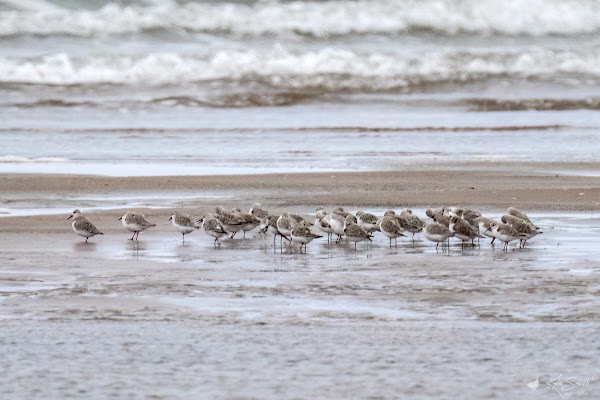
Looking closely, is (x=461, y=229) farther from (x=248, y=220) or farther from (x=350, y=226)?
(x=248, y=220)

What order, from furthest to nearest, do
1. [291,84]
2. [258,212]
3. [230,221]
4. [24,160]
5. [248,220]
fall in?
[291,84] → [24,160] → [258,212] → [248,220] → [230,221]

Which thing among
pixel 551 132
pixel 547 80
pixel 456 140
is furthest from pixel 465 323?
pixel 547 80

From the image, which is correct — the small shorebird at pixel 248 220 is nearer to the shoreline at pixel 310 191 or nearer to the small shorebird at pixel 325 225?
the small shorebird at pixel 325 225

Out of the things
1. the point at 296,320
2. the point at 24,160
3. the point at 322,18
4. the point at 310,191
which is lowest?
the point at 296,320

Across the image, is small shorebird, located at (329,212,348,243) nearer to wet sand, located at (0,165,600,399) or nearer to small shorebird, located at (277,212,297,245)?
wet sand, located at (0,165,600,399)

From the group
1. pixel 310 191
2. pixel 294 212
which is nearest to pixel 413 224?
pixel 294 212

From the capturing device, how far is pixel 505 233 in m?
11.0

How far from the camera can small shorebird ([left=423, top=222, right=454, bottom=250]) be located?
1120 cm

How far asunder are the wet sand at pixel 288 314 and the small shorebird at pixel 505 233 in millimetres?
175

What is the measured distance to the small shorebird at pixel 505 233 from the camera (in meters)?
11.0

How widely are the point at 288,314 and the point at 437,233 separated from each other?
3.64 m

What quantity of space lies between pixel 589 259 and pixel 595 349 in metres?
3.43

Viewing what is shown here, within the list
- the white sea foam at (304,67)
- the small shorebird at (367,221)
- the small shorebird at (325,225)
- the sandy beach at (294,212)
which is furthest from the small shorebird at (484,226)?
the white sea foam at (304,67)

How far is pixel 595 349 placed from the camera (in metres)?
6.82
